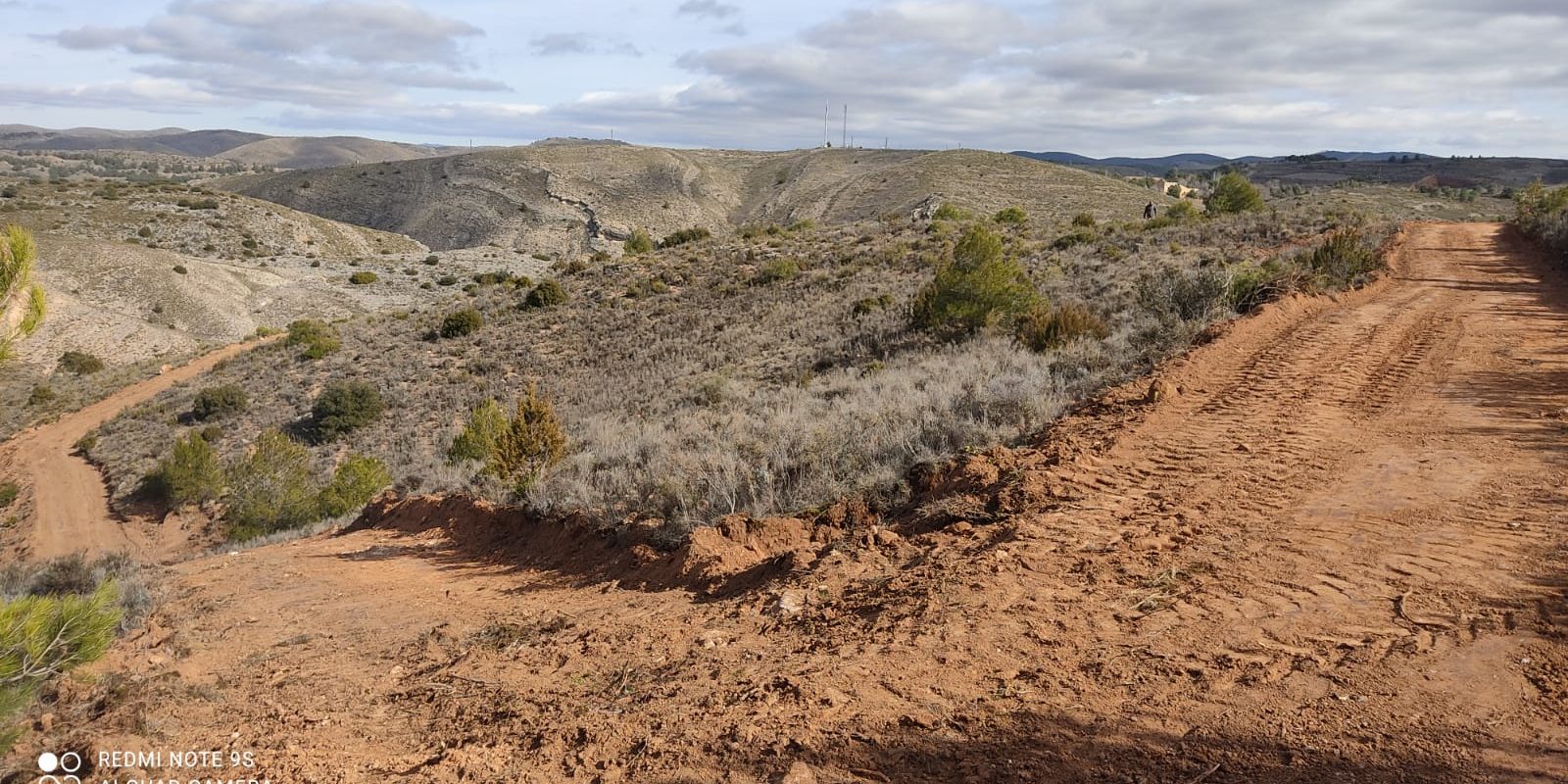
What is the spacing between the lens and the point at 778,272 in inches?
1036

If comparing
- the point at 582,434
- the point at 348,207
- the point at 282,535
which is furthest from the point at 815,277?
the point at 348,207

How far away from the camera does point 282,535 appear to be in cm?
1175

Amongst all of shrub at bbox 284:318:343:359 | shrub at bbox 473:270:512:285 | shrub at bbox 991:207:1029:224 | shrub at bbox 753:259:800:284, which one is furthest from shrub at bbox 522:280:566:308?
shrub at bbox 991:207:1029:224

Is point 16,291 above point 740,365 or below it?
above

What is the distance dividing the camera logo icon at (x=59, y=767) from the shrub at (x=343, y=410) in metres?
17.9

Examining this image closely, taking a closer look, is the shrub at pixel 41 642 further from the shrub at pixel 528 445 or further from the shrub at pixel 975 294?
the shrub at pixel 975 294

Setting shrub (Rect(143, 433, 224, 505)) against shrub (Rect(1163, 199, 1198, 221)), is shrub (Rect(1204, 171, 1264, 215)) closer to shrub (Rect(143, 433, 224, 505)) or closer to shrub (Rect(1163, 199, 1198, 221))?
shrub (Rect(1163, 199, 1198, 221))

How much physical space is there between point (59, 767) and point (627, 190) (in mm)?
75837

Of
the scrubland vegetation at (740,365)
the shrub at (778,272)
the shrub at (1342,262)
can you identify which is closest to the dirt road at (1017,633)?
the scrubland vegetation at (740,365)

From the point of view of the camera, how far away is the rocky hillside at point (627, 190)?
59906mm

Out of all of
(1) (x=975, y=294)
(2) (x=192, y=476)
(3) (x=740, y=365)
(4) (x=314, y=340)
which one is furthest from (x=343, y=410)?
(1) (x=975, y=294)

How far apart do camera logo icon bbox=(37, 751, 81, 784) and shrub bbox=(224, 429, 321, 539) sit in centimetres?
1285

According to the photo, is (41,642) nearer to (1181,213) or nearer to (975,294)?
(975,294)

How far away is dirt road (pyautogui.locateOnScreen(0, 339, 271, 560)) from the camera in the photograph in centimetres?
1647
